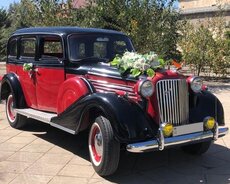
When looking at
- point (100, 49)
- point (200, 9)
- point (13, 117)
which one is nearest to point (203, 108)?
point (100, 49)

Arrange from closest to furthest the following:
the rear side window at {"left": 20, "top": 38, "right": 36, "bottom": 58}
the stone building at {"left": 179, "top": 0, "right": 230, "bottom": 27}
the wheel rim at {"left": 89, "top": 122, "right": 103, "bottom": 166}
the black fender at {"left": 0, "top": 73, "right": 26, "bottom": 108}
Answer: the wheel rim at {"left": 89, "top": 122, "right": 103, "bottom": 166} → the rear side window at {"left": 20, "top": 38, "right": 36, "bottom": 58} → the black fender at {"left": 0, "top": 73, "right": 26, "bottom": 108} → the stone building at {"left": 179, "top": 0, "right": 230, "bottom": 27}

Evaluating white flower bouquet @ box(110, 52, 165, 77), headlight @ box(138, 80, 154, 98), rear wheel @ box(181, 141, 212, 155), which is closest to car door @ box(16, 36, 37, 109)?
white flower bouquet @ box(110, 52, 165, 77)

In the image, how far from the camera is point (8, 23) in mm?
44531

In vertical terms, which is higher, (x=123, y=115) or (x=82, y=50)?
(x=82, y=50)

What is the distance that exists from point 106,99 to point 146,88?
53 centimetres

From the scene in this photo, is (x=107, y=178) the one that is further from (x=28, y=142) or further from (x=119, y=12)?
(x=119, y=12)

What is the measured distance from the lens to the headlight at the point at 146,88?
536 cm

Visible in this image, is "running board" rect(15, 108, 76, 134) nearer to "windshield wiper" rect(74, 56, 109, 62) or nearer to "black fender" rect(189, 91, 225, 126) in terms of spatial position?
"windshield wiper" rect(74, 56, 109, 62)

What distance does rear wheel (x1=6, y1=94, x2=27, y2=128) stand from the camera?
819 cm

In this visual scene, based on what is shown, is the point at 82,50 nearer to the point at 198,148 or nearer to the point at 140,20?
the point at 198,148

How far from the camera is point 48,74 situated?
23.4ft

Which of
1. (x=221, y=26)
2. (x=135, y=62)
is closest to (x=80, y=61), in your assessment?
(x=135, y=62)

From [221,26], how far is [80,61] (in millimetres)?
12574

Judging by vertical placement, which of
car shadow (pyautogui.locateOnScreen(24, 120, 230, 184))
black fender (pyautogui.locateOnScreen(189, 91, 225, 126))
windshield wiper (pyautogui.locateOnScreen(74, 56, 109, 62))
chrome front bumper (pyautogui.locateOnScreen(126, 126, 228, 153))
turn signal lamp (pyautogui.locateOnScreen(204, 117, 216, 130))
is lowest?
car shadow (pyautogui.locateOnScreen(24, 120, 230, 184))
